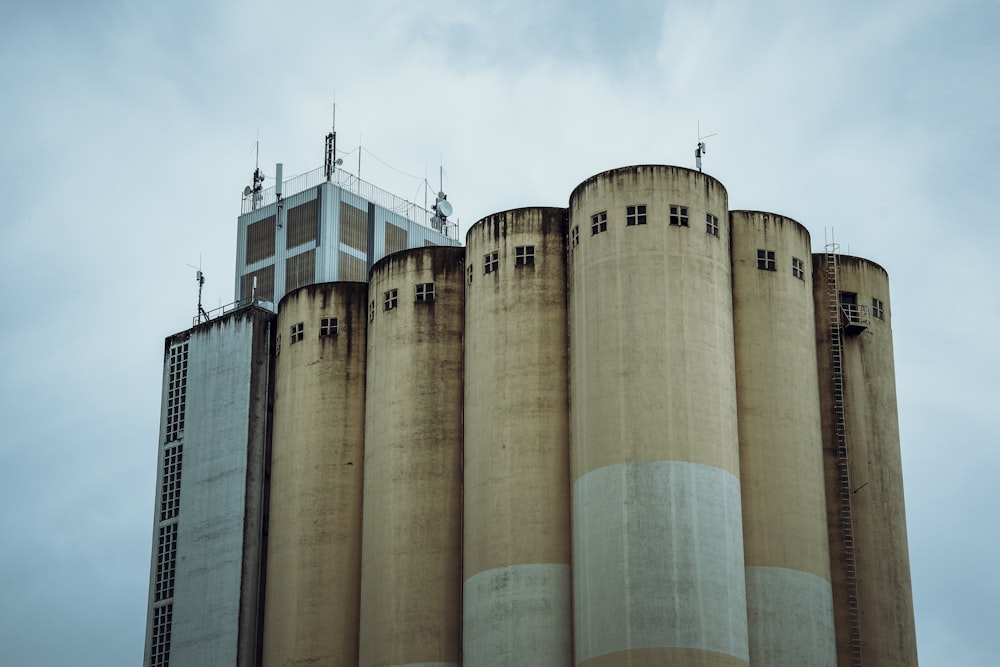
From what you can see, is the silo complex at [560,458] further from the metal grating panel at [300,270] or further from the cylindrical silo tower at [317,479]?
the metal grating panel at [300,270]

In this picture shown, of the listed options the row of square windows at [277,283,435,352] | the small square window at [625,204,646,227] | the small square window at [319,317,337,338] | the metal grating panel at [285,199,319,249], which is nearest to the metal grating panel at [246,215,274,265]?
the metal grating panel at [285,199,319,249]

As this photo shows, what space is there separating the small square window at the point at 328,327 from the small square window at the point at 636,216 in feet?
54.0

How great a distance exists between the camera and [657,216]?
2532 inches

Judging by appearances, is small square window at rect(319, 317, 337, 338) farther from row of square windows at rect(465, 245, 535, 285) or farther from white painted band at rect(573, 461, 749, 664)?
white painted band at rect(573, 461, 749, 664)

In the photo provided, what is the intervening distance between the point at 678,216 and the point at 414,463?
15.6 m

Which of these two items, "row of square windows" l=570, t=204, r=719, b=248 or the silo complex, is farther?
"row of square windows" l=570, t=204, r=719, b=248

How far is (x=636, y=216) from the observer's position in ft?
211

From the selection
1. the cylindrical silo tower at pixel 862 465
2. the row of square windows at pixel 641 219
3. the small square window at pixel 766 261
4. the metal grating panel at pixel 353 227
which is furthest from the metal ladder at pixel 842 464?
the metal grating panel at pixel 353 227

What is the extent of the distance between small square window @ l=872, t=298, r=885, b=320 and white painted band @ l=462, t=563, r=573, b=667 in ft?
65.2

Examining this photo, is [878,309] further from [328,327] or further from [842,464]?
[328,327]

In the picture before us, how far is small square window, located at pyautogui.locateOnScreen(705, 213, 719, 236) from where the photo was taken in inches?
2562

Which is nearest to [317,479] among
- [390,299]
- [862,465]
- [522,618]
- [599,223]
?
[390,299]

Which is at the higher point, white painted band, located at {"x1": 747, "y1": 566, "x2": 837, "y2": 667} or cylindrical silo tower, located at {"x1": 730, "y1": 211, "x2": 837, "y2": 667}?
cylindrical silo tower, located at {"x1": 730, "y1": 211, "x2": 837, "y2": 667}

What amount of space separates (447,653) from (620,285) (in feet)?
55.3
